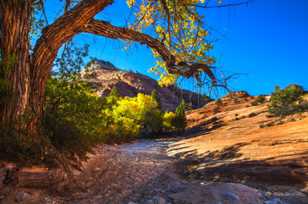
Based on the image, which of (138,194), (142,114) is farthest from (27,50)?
(142,114)

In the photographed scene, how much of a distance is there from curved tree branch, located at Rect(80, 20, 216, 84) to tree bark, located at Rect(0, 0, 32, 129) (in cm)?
108

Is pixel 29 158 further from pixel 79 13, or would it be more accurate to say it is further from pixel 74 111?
pixel 79 13

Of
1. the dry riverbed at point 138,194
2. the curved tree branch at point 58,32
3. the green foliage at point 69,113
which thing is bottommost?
the dry riverbed at point 138,194

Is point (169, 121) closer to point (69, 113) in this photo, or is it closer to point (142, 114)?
point (142, 114)

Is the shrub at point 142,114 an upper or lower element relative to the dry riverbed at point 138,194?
upper

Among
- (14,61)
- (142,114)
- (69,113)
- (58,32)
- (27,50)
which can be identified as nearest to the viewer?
(14,61)

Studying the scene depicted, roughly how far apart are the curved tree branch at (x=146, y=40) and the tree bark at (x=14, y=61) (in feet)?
3.54

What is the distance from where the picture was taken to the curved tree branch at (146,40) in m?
4.65

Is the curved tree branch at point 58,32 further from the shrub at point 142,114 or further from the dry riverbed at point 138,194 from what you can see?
the shrub at point 142,114

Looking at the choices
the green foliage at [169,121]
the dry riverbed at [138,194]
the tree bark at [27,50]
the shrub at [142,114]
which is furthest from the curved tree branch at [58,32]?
the green foliage at [169,121]

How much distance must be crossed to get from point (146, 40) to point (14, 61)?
2683mm

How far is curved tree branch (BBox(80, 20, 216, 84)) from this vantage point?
465 cm

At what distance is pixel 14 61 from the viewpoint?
12.0 ft

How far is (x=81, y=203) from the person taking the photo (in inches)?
142
